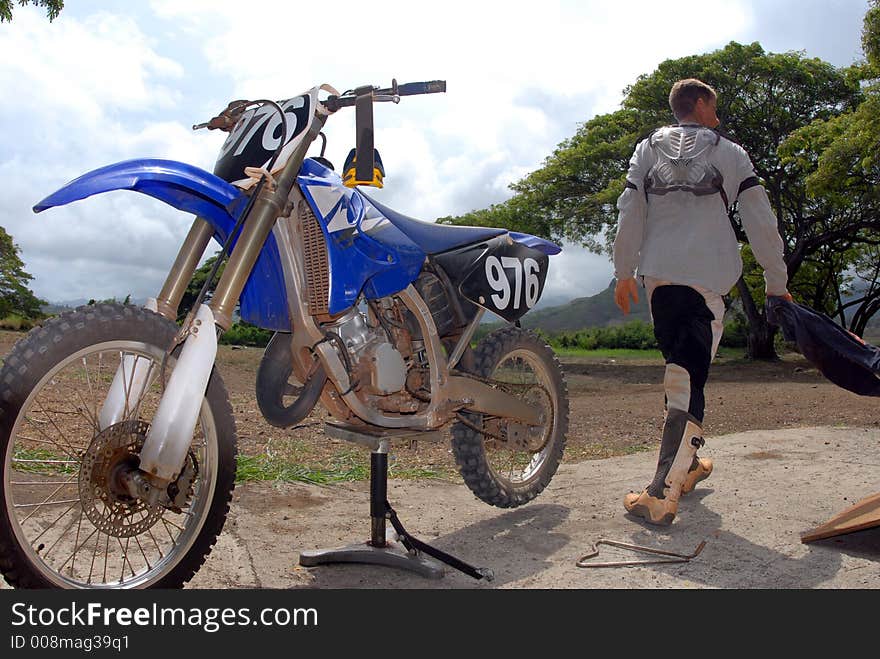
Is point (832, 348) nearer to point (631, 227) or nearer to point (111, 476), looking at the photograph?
point (631, 227)

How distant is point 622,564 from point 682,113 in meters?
2.33

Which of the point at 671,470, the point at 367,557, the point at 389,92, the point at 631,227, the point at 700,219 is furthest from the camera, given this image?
the point at 631,227

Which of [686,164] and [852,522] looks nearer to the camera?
[852,522]

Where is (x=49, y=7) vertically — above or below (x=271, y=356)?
above

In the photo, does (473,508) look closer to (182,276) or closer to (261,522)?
(261,522)

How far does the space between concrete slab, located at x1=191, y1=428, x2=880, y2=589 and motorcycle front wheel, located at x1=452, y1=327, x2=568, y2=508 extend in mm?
157

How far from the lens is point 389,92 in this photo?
319cm

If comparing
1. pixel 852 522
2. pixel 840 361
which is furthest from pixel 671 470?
pixel 840 361

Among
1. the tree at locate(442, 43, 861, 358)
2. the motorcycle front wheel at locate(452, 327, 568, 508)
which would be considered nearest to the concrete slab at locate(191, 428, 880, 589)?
the motorcycle front wheel at locate(452, 327, 568, 508)

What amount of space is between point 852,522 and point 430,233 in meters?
2.24

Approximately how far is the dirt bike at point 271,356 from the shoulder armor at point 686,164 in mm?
757

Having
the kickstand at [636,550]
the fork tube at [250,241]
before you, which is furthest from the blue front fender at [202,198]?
the kickstand at [636,550]

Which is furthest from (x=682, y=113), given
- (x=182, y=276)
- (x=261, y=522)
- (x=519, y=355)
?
(x=261, y=522)

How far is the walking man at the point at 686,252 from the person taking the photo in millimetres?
3987
